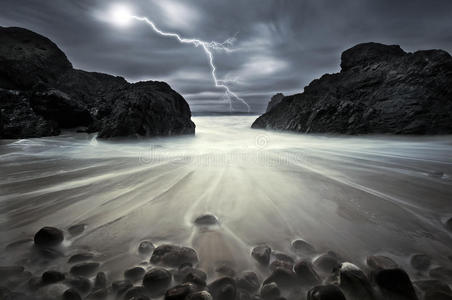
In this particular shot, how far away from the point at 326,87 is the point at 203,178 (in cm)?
1137

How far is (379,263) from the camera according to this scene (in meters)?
1.11

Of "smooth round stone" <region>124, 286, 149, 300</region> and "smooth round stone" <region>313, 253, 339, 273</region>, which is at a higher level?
"smooth round stone" <region>313, 253, 339, 273</region>

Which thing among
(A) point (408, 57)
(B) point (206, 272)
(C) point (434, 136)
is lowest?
(B) point (206, 272)

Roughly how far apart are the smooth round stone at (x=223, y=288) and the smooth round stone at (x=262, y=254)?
9.4 inches

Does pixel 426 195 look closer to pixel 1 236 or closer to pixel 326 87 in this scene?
pixel 1 236

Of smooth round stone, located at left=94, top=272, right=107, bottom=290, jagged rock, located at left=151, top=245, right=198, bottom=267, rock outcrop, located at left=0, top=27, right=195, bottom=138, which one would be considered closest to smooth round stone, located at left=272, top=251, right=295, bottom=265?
jagged rock, located at left=151, top=245, right=198, bottom=267

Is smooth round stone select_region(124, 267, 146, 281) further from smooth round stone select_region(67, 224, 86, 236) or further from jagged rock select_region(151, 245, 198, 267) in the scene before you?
smooth round stone select_region(67, 224, 86, 236)

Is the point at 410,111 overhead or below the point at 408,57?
below

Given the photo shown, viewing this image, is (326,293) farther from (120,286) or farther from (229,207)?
(229,207)

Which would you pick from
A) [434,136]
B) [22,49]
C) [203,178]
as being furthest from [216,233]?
[22,49]

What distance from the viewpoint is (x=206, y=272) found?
114cm

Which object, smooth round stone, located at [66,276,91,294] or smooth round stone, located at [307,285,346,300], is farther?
smooth round stone, located at [66,276,91,294]

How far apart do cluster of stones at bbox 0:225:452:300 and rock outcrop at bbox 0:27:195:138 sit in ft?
19.4

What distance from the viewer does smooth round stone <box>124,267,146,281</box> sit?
43.2 inches
